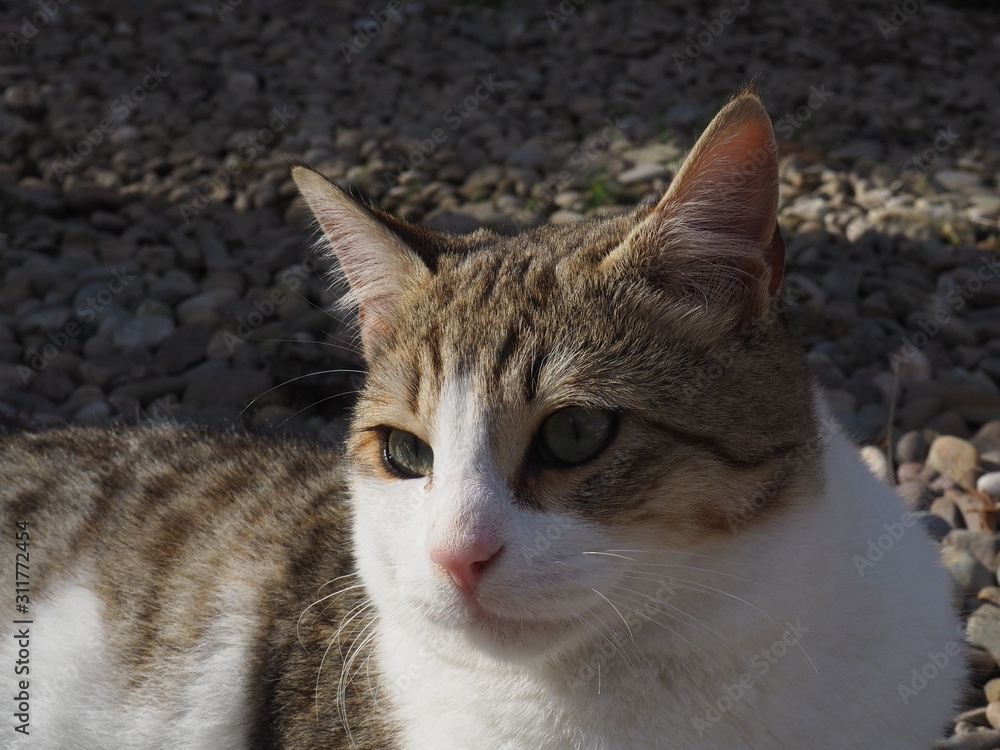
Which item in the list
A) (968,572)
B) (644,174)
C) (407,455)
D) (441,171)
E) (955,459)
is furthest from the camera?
(441,171)

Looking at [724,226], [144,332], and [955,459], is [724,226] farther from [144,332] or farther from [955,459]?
[144,332]

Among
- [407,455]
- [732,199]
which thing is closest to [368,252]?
[407,455]

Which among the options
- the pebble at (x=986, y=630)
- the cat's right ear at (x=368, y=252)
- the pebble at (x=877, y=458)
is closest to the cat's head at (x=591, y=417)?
the cat's right ear at (x=368, y=252)

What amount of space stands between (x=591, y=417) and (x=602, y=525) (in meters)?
0.23

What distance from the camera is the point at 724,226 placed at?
7.23 ft

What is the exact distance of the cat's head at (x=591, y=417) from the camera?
6.61 ft

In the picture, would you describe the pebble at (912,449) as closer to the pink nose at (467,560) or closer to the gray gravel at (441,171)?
the gray gravel at (441,171)

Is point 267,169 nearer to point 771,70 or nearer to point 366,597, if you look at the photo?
point 771,70

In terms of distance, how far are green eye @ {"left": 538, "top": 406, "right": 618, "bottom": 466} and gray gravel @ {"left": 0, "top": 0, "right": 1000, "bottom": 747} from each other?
1.25 meters

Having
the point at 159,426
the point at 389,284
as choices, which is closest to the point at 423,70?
the point at 159,426

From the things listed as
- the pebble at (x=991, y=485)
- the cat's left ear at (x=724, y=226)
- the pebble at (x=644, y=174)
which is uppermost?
the cat's left ear at (x=724, y=226)

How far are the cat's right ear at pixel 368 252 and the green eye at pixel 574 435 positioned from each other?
2.17 ft

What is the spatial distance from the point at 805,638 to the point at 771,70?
21.5 feet

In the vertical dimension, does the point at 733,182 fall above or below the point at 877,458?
above
